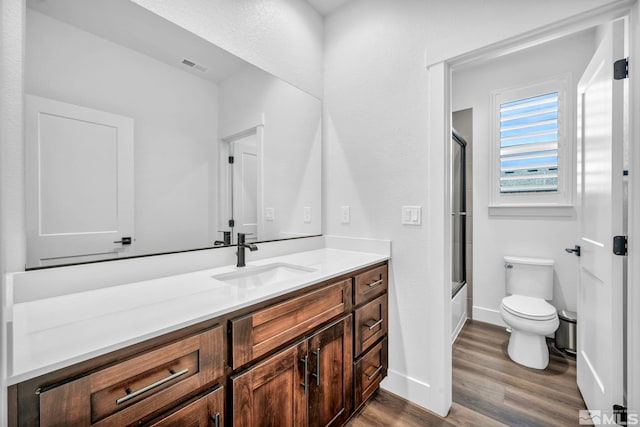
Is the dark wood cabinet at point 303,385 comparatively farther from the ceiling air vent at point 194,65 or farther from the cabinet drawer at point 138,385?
the ceiling air vent at point 194,65

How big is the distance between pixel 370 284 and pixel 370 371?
0.52 m

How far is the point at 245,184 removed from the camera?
1.71m

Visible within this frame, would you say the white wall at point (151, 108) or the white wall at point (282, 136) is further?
the white wall at point (282, 136)

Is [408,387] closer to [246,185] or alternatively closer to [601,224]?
[601,224]

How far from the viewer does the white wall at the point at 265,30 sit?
55.9 inches

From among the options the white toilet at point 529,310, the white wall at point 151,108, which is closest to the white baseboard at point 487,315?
the white toilet at point 529,310

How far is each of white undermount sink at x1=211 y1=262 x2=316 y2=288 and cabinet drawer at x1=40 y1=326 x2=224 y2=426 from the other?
19.4 inches

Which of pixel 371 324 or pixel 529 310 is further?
pixel 529 310

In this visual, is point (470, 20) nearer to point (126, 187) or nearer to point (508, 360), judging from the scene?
point (126, 187)

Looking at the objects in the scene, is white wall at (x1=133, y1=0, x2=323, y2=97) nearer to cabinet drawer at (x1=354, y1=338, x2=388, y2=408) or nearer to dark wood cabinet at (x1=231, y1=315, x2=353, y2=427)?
dark wood cabinet at (x1=231, y1=315, x2=353, y2=427)

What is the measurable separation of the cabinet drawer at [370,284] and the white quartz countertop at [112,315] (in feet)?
0.92

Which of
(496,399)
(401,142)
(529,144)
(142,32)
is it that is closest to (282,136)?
(401,142)

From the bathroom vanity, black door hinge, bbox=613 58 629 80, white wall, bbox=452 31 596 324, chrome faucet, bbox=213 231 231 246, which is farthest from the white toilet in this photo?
chrome faucet, bbox=213 231 231 246

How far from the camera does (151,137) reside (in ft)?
4.27
